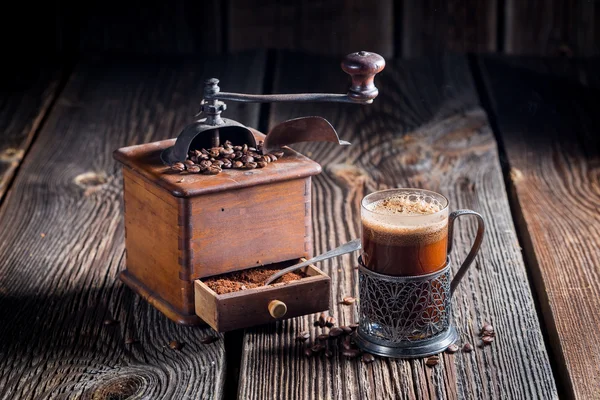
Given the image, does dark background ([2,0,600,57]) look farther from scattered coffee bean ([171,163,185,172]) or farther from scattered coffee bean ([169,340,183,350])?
scattered coffee bean ([169,340,183,350])

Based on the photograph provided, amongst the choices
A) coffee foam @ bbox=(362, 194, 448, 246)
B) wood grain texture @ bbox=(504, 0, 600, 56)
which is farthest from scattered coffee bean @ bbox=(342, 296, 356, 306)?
wood grain texture @ bbox=(504, 0, 600, 56)

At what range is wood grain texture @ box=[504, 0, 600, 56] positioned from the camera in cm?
336

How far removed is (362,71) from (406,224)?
258 millimetres

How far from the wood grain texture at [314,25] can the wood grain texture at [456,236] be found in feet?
0.38

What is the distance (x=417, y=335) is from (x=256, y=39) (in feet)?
6.16

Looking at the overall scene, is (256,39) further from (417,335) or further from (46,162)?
(417,335)

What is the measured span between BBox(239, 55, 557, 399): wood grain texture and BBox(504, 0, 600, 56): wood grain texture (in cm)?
25

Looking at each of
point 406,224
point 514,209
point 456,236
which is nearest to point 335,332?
point 406,224

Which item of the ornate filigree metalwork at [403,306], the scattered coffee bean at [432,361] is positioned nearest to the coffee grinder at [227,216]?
the ornate filigree metalwork at [403,306]

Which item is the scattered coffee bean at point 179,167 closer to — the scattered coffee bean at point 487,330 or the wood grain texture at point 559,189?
the scattered coffee bean at point 487,330

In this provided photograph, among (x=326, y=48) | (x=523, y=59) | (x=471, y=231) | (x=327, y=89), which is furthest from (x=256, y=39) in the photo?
(x=471, y=231)

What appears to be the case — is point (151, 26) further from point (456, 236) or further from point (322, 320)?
point (322, 320)

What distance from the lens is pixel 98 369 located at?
1.69 metres

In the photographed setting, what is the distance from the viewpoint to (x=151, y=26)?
340 centimetres
